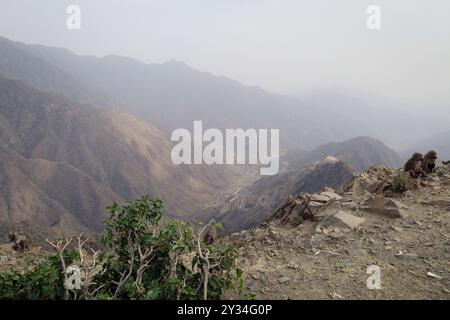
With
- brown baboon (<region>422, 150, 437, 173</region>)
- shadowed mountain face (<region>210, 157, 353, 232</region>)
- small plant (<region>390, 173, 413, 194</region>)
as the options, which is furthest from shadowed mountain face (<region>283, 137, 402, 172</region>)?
small plant (<region>390, 173, 413, 194</region>)

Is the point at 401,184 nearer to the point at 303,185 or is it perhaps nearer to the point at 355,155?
the point at 303,185

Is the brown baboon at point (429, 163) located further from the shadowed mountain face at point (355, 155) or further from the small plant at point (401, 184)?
the shadowed mountain face at point (355, 155)

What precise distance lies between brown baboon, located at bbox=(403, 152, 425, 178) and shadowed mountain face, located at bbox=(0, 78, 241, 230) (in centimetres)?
6448

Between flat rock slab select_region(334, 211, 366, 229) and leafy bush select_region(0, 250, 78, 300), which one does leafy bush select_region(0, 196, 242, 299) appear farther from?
flat rock slab select_region(334, 211, 366, 229)

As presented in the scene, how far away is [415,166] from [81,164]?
95436 mm

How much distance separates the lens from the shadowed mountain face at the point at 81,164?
69312mm

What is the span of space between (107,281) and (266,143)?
176 metres

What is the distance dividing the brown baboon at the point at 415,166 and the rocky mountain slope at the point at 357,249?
50cm

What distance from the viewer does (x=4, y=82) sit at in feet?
346

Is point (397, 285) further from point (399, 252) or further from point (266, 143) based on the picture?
point (266, 143)

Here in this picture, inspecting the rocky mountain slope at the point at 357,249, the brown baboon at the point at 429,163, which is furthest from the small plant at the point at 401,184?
the brown baboon at the point at 429,163

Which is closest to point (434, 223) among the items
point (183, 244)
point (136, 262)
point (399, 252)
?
point (399, 252)

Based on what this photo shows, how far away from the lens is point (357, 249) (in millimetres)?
7125
